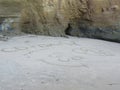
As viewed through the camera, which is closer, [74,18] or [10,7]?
[10,7]

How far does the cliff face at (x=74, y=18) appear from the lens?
5922 mm

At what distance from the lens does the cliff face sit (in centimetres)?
592

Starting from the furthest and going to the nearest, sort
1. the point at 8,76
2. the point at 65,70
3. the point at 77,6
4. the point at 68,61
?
1. the point at 77,6
2. the point at 68,61
3. the point at 65,70
4. the point at 8,76

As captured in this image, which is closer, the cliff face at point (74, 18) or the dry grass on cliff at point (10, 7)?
the dry grass on cliff at point (10, 7)

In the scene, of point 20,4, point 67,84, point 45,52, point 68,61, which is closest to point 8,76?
point 67,84

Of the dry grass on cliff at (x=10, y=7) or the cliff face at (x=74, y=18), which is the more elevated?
the dry grass on cliff at (x=10, y=7)

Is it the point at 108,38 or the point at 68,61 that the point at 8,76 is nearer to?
the point at 68,61

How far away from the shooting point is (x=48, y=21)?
237 inches

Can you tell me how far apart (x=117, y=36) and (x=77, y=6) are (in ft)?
3.77

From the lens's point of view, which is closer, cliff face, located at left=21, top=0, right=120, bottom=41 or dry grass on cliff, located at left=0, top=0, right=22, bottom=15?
dry grass on cliff, located at left=0, top=0, right=22, bottom=15

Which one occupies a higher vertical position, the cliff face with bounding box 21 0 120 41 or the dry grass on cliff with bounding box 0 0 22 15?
the dry grass on cliff with bounding box 0 0 22 15

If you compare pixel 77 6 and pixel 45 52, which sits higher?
pixel 77 6

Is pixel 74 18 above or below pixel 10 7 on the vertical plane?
below

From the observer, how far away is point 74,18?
20.6 feet
